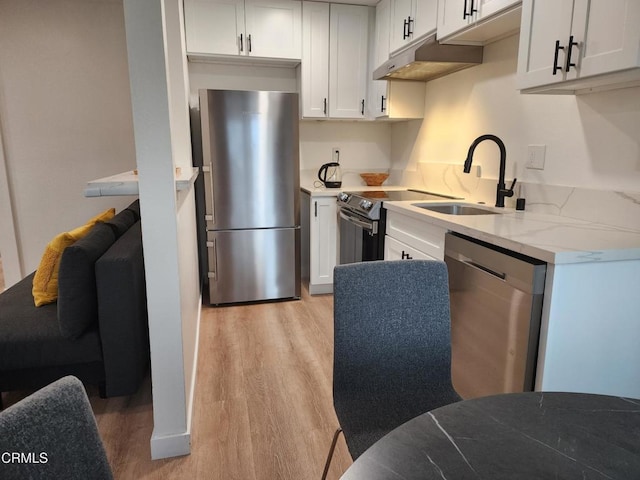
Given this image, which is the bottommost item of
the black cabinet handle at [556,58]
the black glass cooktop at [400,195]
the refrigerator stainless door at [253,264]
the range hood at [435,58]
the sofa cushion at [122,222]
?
the refrigerator stainless door at [253,264]

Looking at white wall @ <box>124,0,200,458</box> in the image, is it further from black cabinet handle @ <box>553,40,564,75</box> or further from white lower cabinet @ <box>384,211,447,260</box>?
black cabinet handle @ <box>553,40,564,75</box>

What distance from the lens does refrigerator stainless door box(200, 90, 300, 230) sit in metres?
3.12

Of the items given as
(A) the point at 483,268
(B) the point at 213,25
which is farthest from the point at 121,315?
(B) the point at 213,25

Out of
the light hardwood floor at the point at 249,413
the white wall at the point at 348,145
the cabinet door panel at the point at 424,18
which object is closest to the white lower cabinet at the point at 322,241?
the white wall at the point at 348,145

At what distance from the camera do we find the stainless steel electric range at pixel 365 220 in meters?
2.71

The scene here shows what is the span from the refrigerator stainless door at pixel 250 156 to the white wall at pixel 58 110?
100cm

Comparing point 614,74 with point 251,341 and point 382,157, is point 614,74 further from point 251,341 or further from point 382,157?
point 382,157

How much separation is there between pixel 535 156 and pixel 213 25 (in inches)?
99.4

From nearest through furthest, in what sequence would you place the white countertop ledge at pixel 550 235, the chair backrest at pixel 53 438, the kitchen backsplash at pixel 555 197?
the chair backrest at pixel 53 438 → the white countertop ledge at pixel 550 235 → the kitchen backsplash at pixel 555 197

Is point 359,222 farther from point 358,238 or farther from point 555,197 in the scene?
point 555,197

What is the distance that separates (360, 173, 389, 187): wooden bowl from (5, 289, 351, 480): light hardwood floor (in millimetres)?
1489

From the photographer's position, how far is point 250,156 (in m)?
3.19

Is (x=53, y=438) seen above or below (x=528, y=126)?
below

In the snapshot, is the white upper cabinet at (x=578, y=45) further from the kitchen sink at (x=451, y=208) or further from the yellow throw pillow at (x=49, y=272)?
the yellow throw pillow at (x=49, y=272)
